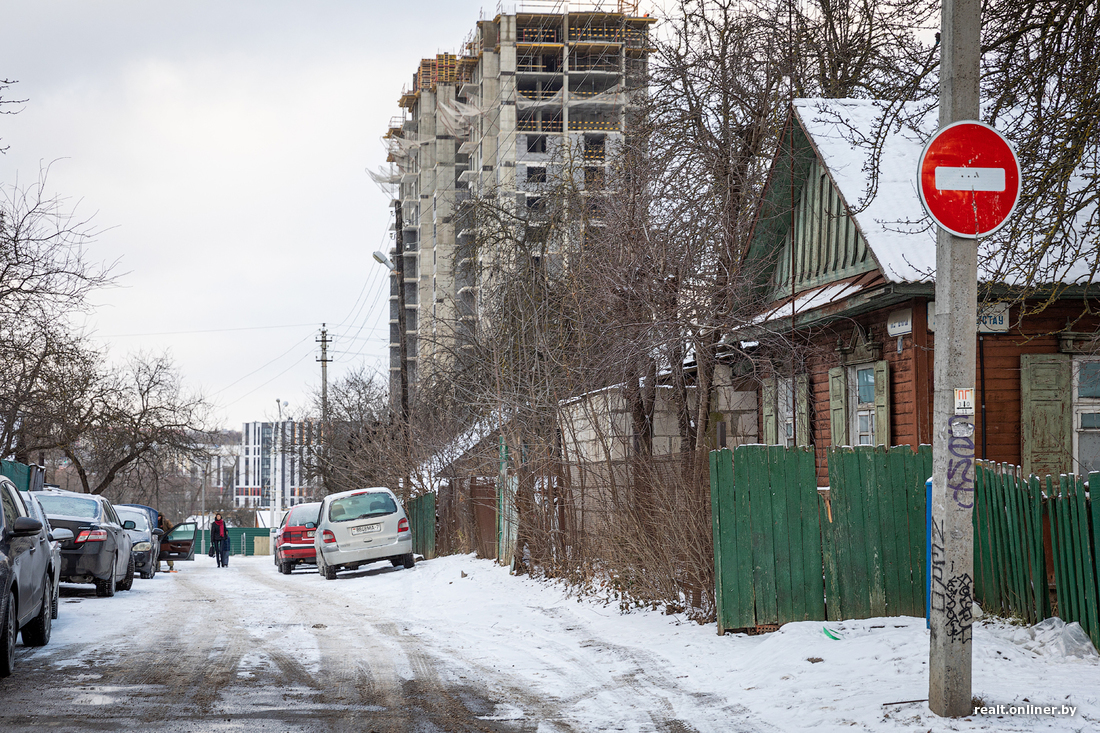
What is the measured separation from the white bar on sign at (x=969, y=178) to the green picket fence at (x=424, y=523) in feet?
66.3

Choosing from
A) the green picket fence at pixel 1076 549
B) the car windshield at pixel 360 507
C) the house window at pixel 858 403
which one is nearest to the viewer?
the green picket fence at pixel 1076 549

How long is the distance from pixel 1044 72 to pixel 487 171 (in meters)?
78.3

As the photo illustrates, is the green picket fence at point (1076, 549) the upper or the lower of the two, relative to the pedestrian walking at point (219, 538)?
upper

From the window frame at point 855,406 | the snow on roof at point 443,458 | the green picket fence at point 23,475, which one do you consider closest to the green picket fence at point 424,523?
the snow on roof at point 443,458

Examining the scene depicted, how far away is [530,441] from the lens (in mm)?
17094

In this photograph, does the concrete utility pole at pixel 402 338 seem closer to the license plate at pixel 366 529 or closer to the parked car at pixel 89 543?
the license plate at pixel 366 529

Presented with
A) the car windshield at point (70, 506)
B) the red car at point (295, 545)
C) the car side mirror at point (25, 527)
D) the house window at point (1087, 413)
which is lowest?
the red car at point (295, 545)

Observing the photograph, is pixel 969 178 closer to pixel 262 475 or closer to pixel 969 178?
pixel 969 178

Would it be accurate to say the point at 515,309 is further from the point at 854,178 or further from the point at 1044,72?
the point at 1044,72

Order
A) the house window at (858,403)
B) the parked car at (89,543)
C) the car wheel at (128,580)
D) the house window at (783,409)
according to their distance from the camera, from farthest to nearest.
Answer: the car wheel at (128,580) < the house window at (783,409) < the parked car at (89,543) < the house window at (858,403)

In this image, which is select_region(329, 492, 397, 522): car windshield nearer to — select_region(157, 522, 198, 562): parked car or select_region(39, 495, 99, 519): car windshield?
select_region(39, 495, 99, 519): car windshield

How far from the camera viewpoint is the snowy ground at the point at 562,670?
672 cm

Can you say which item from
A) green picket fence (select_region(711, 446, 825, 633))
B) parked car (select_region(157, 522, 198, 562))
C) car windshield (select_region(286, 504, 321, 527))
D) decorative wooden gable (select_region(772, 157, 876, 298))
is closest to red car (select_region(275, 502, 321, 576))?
car windshield (select_region(286, 504, 321, 527))

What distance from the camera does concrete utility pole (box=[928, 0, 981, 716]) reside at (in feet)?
20.1
